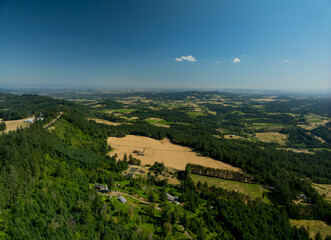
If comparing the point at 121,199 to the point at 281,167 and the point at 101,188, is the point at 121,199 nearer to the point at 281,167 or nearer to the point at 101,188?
the point at 101,188

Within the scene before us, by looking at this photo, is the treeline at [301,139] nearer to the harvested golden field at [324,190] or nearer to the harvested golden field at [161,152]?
the harvested golden field at [324,190]

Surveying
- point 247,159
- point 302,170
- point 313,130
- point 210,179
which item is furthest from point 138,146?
point 313,130

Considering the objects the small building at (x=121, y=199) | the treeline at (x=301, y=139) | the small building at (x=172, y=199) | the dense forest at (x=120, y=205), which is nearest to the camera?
the dense forest at (x=120, y=205)

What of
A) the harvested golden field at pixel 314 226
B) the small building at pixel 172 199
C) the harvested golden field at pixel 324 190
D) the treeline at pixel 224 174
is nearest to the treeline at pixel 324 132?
the harvested golden field at pixel 324 190

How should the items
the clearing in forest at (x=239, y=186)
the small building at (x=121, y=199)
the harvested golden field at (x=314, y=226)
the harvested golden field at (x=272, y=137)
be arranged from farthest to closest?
the harvested golden field at (x=272, y=137), the clearing in forest at (x=239, y=186), the small building at (x=121, y=199), the harvested golden field at (x=314, y=226)

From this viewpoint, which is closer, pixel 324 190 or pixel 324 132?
pixel 324 190

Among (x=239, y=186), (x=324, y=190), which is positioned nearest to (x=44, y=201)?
(x=239, y=186)

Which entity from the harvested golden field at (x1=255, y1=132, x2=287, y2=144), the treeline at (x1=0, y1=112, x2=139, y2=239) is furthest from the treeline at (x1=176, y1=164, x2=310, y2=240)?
the harvested golden field at (x1=255, y1=132, x2=287, y2=144)
